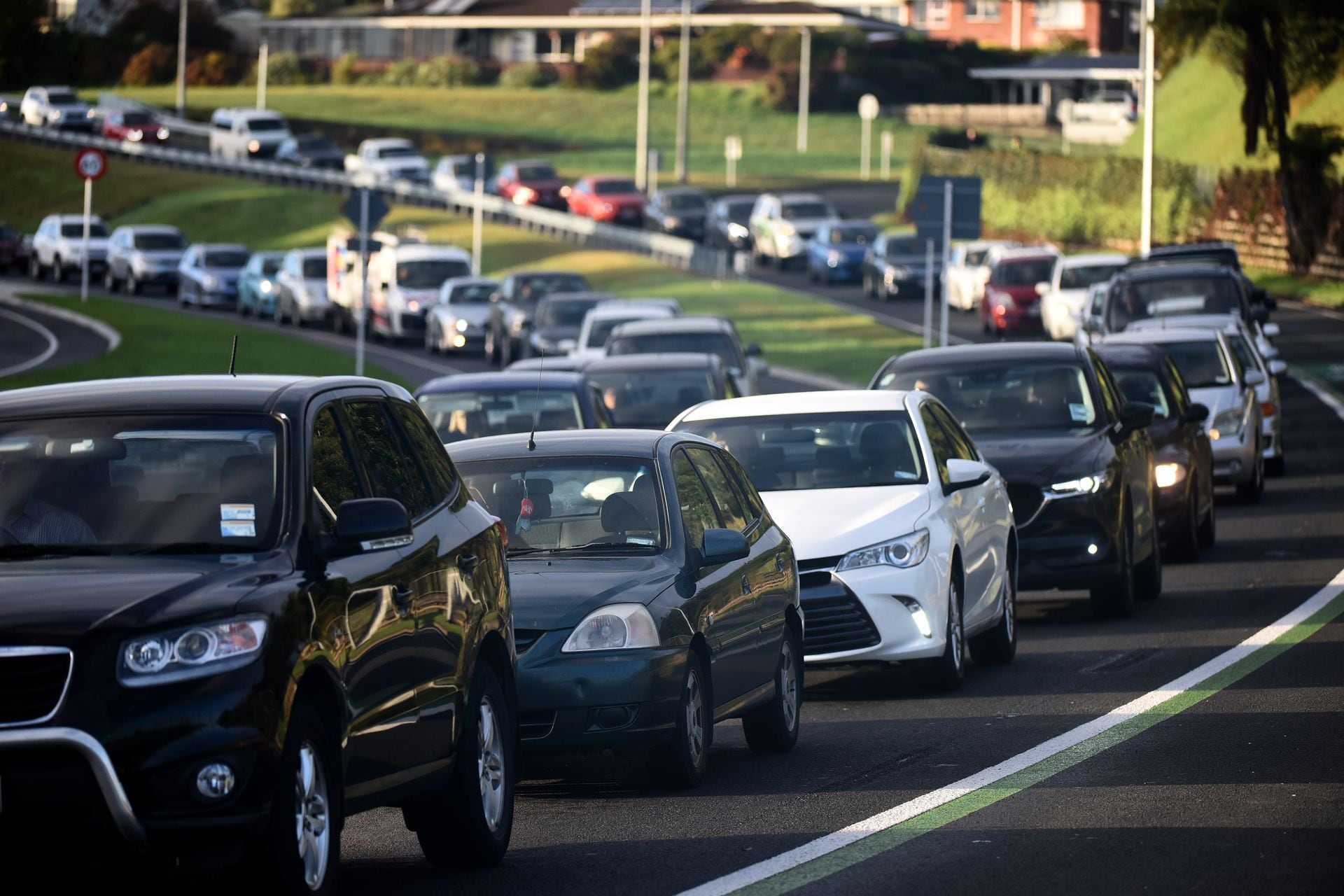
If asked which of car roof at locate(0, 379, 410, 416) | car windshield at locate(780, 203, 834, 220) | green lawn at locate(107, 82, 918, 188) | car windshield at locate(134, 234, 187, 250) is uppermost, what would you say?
green lawn at locate(107, 82, 918, 188)

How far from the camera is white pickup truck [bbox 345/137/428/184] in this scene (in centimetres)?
8100

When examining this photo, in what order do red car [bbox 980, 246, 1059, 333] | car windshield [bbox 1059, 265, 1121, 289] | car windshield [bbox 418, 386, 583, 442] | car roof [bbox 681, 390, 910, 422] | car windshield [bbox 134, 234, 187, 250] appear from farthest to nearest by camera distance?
car windshield [bbox 134, 234, 187, 250] < red car [bbox 980, 246, 1059, 333] < car windshield [bbox 1059, 265, 1121, 289] < car windshield [bbox 418, 386, 583, 442] < car roof [bbox 681, 390, 910, 422]

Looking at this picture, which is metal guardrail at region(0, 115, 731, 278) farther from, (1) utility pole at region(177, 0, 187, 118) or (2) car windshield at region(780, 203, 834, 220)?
(1) utility pole at region(177, 0, 187, 118)

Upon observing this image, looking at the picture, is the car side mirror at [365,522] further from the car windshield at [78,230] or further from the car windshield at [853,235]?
the car windshield at [78,230]

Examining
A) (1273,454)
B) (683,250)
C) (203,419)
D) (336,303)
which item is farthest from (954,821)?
(683,250)

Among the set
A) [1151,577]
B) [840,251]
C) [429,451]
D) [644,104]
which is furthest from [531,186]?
[429,451]

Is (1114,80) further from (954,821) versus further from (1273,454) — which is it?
(954,821)

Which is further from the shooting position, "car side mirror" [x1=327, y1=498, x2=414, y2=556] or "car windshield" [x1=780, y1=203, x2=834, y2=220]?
"car windshield" [x1=780, y1=203, x2=834, y2=220]

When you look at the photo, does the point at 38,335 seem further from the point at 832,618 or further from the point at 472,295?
the point at 832,618

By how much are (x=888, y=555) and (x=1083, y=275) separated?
105ft

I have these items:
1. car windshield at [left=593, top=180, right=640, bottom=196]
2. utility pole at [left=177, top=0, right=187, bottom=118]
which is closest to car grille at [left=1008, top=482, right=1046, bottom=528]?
car windshield at [left=593, top=180, right=640, bottom=196]

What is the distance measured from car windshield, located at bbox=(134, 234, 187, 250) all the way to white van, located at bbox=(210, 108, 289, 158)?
24516 mm

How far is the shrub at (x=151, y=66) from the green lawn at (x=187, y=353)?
197 feet

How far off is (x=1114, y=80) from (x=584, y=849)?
377 ft
